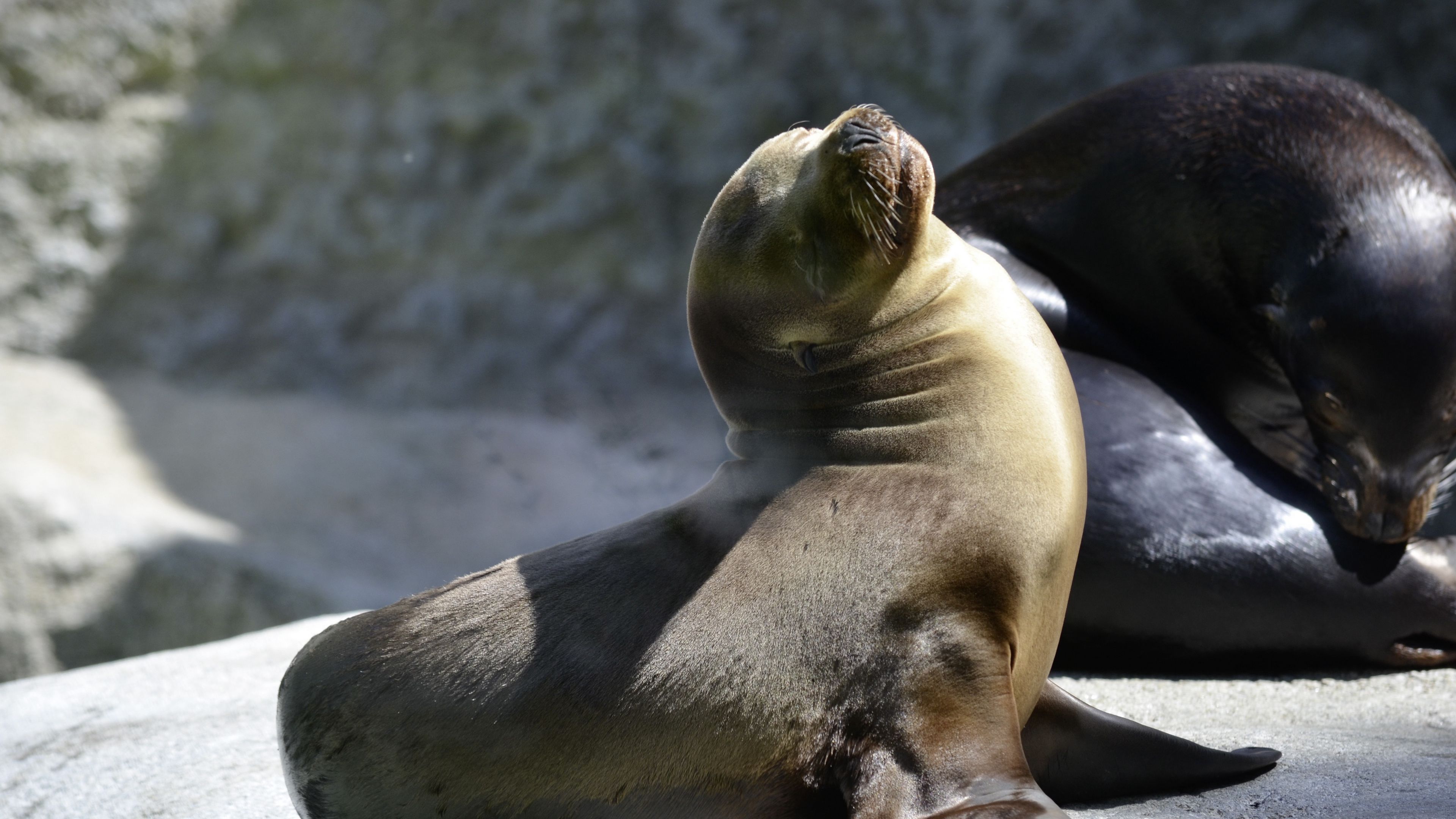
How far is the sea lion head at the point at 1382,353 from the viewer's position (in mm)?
3275

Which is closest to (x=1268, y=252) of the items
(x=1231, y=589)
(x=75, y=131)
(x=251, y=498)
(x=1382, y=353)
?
(x=1382, y=353)

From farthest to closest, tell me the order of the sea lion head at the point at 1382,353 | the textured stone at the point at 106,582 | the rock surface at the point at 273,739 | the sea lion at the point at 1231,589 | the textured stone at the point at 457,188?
the textured stone at the point at 457,188 → the textured stone at the point at 106,582 → the sea lion head at the point at 1382,353 → the sea lion at the point at 1231,589 → the rock surface at the point at 273,739

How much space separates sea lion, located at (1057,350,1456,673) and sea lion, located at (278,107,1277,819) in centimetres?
97

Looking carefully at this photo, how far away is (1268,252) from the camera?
3.54 m

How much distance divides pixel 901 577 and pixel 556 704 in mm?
523

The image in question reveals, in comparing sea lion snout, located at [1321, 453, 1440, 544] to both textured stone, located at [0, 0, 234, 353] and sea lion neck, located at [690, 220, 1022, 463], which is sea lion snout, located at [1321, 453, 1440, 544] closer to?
sea lion neck, located at [690, 220, 1022, 463]

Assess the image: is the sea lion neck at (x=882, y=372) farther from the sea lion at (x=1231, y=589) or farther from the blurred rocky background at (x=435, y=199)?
the blurred rocky background at (x=435, y=199)

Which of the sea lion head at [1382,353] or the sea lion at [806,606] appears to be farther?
the sea lion head at [1382,353]

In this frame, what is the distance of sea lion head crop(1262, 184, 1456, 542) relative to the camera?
328 centimetres

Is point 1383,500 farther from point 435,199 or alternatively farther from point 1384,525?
point 435,199

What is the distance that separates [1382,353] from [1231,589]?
2.27 ft

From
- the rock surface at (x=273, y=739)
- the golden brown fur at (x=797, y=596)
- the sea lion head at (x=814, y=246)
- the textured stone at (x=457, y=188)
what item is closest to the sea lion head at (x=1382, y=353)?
the rock surface at (x=273, y=739)

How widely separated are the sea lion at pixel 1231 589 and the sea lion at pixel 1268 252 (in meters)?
0.15

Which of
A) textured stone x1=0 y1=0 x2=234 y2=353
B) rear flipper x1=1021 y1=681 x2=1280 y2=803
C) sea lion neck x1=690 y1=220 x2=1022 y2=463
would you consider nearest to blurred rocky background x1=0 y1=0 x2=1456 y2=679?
textured stone x1=0 y1=0 x2=234 y2=353
